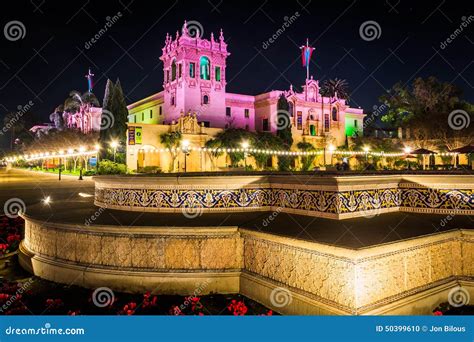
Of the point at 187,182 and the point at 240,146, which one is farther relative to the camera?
the point at 240,146

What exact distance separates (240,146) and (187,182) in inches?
1120

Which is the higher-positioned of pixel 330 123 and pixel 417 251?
pixel 330 123

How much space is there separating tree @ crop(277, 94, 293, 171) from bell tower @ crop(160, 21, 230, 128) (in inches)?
230

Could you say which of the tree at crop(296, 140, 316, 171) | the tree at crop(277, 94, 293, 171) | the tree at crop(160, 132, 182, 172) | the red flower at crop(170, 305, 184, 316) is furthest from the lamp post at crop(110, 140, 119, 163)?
the red flower at crop(170, 305, 184, 316)

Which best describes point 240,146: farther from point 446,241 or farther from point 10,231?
point 446,241

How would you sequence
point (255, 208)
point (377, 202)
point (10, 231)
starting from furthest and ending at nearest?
1. point (10, 231)
2. point (255, 208)
3. point (377, 202)

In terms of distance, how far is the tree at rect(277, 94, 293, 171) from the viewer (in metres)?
38.1

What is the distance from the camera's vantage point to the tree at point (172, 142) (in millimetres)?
32500

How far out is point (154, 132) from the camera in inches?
1296

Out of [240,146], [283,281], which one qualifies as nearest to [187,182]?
[283,281]

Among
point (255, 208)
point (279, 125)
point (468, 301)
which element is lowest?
point (468, 301)

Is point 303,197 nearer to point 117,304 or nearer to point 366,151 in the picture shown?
point 117,304

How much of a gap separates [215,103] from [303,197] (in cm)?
3467

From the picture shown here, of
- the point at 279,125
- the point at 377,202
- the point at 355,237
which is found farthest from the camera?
the point at 279,125
